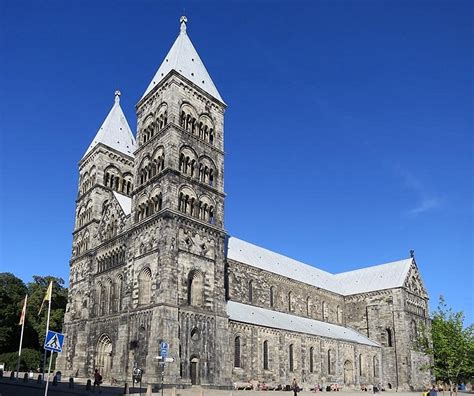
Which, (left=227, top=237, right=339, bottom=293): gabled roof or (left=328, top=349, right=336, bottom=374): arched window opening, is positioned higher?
(left=227, top=237, right=339, bottom=293): gabled roof

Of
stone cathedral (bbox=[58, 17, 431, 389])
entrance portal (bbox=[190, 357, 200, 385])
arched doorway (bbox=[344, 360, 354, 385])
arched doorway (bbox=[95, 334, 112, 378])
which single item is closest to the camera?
entrance portal (bbox=[190, 357, 200, 385])

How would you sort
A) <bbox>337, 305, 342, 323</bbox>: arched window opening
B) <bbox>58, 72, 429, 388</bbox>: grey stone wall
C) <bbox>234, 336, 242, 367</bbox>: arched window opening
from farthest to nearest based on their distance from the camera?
1. <bbox>337, 305, 342, 323</bbox>: arched window opening
2. <bbox>234, 336, 242, 367</bbox>: arched window opening
3. <bbox>58, 72, 429, 388</bbox>: grey stone wall

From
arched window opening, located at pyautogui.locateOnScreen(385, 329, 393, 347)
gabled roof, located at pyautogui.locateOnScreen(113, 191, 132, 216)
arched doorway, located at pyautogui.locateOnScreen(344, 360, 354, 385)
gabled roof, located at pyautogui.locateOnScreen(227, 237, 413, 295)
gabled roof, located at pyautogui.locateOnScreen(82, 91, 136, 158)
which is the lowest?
arched doorway, located at pyautogui.locateOnScreen(344, 360, 354, 385)

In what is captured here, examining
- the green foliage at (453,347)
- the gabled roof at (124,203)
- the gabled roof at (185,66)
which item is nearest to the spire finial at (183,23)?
the gabled roof at (185,66)

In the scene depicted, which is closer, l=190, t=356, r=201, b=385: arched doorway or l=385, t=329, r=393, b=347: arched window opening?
l=190, t=356, r=201, b=385: arched doorway

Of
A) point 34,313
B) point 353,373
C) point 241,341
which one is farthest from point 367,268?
point 34,313

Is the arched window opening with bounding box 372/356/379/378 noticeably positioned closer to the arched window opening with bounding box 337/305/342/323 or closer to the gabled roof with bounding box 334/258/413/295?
the arched window opening with bounding box 337/305/342/323

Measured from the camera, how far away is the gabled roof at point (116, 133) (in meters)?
56.3

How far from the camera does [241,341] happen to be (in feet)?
143

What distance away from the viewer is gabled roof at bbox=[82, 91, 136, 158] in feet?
185

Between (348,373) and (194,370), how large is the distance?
2579 centimetres

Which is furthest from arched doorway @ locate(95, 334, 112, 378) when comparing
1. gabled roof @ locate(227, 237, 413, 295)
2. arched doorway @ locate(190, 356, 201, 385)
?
gabled roof @ locate(227, 237, 413, 295)

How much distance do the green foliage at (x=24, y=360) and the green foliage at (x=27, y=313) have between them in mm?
3559

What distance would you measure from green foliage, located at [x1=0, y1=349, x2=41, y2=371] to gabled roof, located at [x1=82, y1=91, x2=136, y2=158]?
83.7 ft
